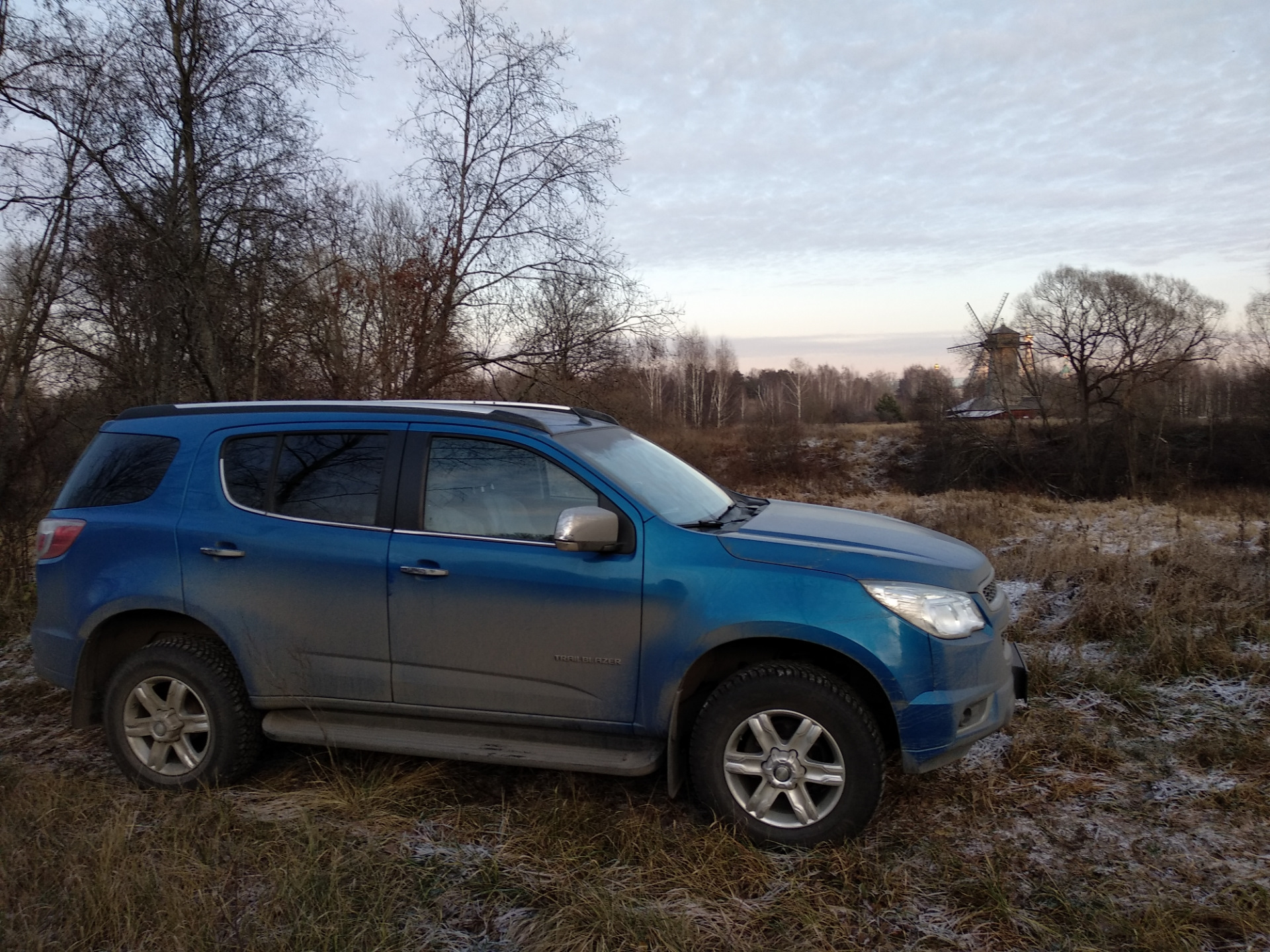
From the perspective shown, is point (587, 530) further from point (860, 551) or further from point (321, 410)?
point (321, 410)

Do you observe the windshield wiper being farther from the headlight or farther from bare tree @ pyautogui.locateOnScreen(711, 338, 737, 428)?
bare tree @ pyautogui.locateOnScreen(711, 338, 737, 428)

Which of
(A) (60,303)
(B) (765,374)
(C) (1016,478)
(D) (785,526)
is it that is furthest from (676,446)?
(B) (765,374)

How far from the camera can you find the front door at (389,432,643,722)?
3531 millimetres

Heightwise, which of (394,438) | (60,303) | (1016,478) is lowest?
(1016,478)

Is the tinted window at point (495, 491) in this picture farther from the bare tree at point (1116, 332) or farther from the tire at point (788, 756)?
the bare tree at point (1116, 332)

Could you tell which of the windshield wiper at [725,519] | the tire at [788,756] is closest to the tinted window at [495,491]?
the windshield wiper at [725,519]

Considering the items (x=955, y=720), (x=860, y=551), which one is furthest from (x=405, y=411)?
(x=955, y=720)

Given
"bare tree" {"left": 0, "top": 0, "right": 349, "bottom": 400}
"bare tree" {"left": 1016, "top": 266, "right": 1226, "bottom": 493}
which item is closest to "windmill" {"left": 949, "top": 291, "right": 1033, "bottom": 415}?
"bare tree" {"left": 1016, "top": 266, "right": 1226, "bottom": 493}

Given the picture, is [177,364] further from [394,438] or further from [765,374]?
[765,374]

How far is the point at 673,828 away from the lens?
3.60m

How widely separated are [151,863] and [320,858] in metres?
0.60

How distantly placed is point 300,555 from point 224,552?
1.29 feet

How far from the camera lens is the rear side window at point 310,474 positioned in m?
3.92

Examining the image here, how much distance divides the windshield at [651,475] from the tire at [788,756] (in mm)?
799
